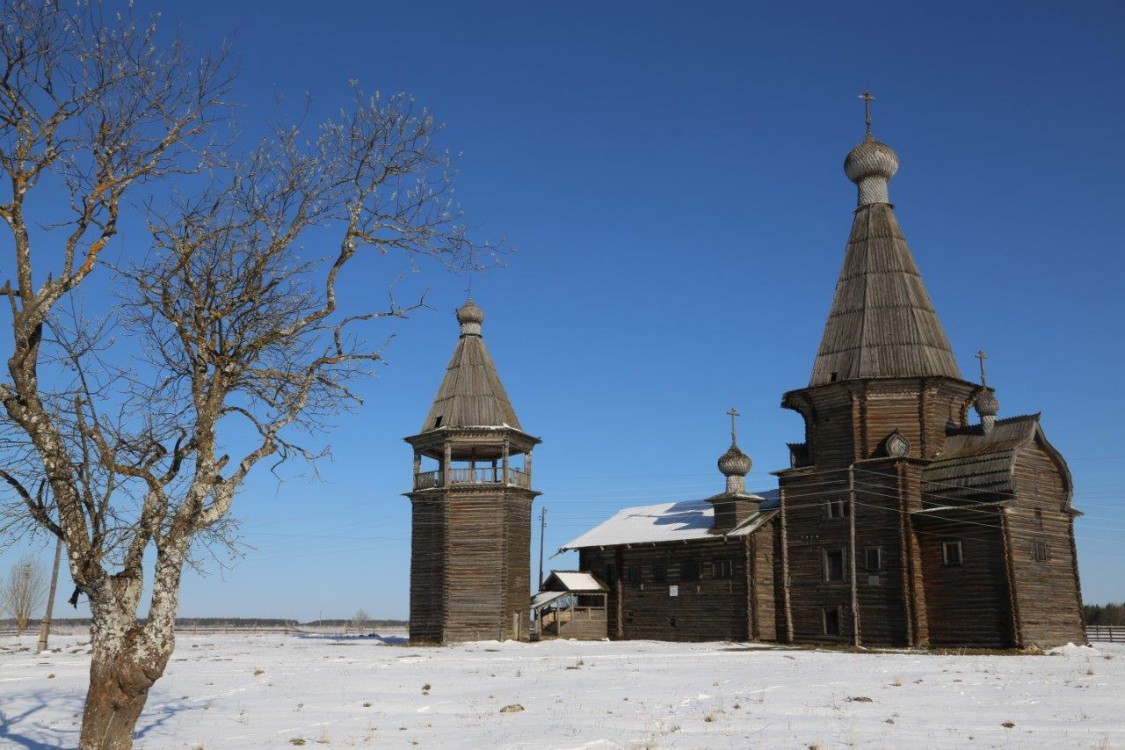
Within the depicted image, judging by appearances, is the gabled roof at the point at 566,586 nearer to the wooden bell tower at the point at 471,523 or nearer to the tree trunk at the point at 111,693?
the wooden bell tower at the point at 471,523

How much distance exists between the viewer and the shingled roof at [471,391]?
46844 mm

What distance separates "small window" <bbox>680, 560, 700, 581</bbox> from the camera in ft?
151

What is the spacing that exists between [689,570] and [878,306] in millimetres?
14752

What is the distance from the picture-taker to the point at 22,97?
11711 millimetres

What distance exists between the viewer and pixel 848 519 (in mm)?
40000

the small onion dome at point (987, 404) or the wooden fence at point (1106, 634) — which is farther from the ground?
the small onion dome at point (987, 404)

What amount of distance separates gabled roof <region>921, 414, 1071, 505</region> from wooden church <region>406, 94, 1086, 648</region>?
7 cm

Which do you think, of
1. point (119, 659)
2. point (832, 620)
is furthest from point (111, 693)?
point (832, 620)

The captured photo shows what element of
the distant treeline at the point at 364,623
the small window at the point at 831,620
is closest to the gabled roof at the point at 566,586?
the small window at the point at 831,620

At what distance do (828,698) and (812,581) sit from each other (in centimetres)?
2272

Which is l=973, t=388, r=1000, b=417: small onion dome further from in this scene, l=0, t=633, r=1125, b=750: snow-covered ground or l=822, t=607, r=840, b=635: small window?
l=0, t=633, r=1125, b=750: snow-covered ground

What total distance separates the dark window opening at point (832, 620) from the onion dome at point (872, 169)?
18.3 meters

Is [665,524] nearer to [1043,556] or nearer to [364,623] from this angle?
[1043,556]

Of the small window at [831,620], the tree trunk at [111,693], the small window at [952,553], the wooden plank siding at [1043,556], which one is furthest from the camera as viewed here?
the small window at [831,620]
